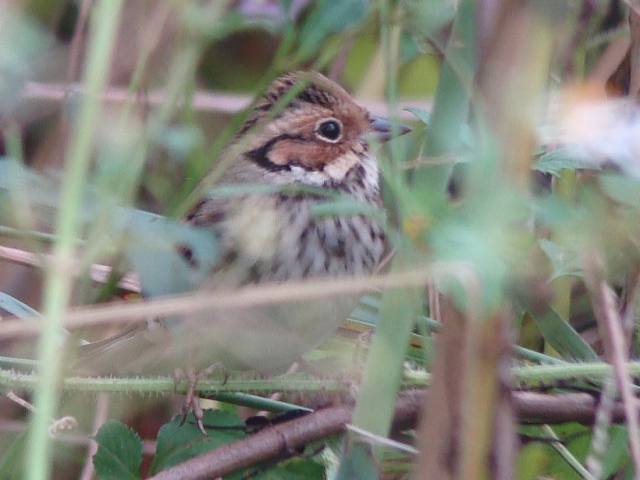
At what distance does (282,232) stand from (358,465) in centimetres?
64

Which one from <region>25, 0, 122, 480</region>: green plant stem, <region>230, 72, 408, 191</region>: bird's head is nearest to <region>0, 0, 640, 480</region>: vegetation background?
<region>25, 0, 122, 480</region>: green plant stem

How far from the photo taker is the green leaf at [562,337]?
1.31 metres

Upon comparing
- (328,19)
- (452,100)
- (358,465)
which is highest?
(328,19)

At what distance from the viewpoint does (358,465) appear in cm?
93

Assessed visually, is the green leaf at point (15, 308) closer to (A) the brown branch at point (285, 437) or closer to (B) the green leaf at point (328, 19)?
(A) the brown branch at point (285, 437)

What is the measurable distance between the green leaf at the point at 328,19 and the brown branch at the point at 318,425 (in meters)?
0.34

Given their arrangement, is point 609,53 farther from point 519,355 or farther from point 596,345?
point 519,355

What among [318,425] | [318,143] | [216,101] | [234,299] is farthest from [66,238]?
[216,101]

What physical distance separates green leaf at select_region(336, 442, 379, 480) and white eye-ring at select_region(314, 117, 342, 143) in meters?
0.81

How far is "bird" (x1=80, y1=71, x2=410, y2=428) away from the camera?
1240 mm

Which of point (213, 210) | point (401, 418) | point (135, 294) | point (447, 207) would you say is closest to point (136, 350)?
point (135, 294)

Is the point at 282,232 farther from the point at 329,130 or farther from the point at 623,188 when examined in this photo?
the point at 623,188

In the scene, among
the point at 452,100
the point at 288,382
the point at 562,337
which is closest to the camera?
the point at 452,100

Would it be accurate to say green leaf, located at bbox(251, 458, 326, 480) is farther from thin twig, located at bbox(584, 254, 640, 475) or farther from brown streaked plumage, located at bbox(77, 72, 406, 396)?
thin twig, located at bbox(584, 254, 640, 475)
